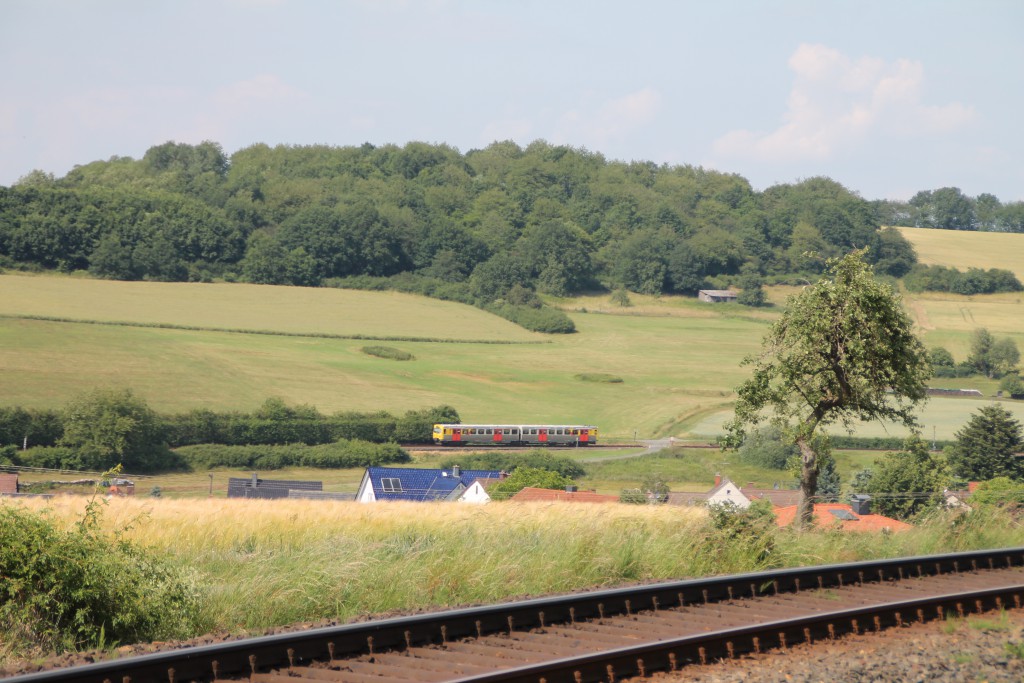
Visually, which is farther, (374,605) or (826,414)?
(826,414)

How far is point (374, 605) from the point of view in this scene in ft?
32.0

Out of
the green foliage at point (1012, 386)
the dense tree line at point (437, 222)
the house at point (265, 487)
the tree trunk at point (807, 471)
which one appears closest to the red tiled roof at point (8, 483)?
the house at point (265, 487)

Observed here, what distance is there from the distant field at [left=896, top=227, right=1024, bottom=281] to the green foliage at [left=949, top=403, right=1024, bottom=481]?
258 feet

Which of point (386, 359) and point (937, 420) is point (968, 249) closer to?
point (937, 420)

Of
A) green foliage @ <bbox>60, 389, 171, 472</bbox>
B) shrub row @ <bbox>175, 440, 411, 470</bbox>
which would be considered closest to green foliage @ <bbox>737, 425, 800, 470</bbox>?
shrub row @ <bbox>175, 440, 411, 470</bbox>

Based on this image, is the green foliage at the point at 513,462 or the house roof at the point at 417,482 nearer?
the house roof at the point at 417,482

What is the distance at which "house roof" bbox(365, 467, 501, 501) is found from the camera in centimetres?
4209

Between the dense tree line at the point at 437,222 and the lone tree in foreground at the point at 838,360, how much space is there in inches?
3411

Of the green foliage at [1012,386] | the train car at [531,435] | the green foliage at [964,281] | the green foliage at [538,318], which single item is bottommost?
the train car at [531,435]

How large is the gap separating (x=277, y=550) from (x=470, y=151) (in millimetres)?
188388

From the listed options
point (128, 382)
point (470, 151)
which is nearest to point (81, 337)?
point (128, 382)

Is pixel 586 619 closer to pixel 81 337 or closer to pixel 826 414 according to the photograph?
pixel 826 414

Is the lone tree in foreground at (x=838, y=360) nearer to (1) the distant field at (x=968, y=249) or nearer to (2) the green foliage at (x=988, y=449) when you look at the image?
(2) the green foliage at (x=988, y=449)

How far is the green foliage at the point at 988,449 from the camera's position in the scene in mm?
Result: 47850
